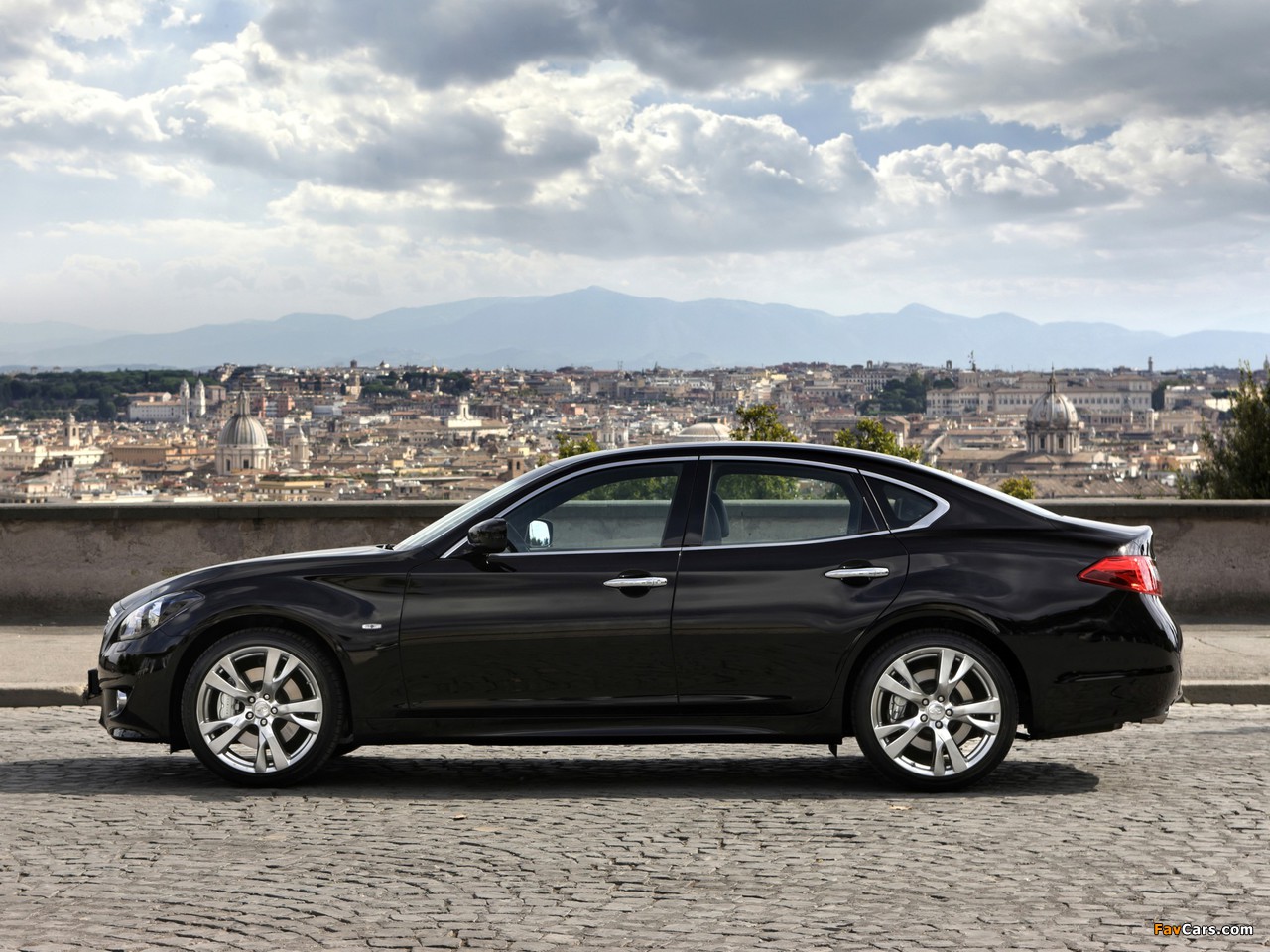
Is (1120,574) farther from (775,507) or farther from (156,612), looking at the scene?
(156,612)

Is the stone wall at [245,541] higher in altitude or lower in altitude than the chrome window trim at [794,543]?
lower

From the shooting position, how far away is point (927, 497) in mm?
6805

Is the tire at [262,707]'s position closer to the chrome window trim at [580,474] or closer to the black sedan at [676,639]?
the black sedan at [676,639]

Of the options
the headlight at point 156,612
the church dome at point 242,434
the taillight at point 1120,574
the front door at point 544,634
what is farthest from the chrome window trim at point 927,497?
the church dome at point 242,434

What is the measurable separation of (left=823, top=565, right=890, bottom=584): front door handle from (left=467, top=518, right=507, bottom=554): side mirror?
130 cm

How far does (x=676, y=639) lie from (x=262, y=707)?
1681 mm

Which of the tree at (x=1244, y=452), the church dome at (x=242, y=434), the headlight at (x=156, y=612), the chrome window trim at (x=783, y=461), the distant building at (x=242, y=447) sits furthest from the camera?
the church dome at (x=242, y=434)

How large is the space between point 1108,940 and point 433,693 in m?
3.00

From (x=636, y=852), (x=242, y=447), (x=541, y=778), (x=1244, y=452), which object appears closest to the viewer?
(x=636, y=852)

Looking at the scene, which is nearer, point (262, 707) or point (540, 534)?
point (262, 707)

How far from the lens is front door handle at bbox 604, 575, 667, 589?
654 cm

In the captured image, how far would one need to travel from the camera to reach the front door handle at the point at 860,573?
655 centimetres

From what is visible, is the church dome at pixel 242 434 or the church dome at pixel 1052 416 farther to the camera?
the church dome at pixel 1052 416

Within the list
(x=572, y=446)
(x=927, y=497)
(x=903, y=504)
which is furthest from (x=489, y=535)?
(x=572, y=446)
